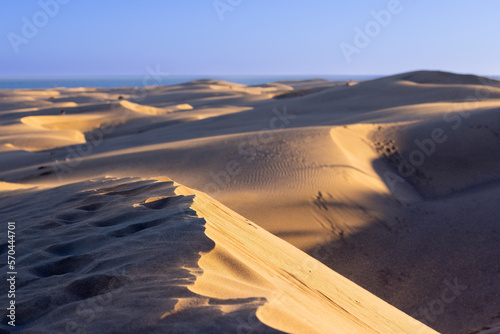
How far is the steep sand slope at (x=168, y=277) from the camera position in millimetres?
1797

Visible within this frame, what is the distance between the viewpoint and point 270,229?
557cm

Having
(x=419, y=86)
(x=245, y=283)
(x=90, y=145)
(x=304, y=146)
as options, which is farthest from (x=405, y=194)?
(x=419, y=86)

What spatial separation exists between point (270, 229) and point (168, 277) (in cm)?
350

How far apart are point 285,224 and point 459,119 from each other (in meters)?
6.68

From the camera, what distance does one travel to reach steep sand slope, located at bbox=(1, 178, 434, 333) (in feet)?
5.90

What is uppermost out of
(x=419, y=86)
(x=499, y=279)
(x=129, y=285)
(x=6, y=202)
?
(x=419, y=86)

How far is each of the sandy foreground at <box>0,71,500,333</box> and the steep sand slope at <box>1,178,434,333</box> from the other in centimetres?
1

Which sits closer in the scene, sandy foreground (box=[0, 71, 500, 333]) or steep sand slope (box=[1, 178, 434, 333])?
steep sand slope (box=[1, 178, 434, 333])

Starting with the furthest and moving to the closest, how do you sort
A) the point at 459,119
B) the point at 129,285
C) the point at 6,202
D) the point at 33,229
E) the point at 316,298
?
the point at 459,119 < the point at 6,202 < the point at 33,229 < the point at 316,298 < the point at 129,285

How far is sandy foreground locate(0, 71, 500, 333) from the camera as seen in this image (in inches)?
79.4

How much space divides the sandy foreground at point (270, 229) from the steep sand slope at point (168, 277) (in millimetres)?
12

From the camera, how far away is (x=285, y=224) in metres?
5.76

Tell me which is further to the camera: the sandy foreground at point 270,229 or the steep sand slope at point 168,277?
the sandy foreground at point 270,229

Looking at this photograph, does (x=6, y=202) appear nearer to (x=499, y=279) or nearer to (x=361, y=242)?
(x=361, y=242)
